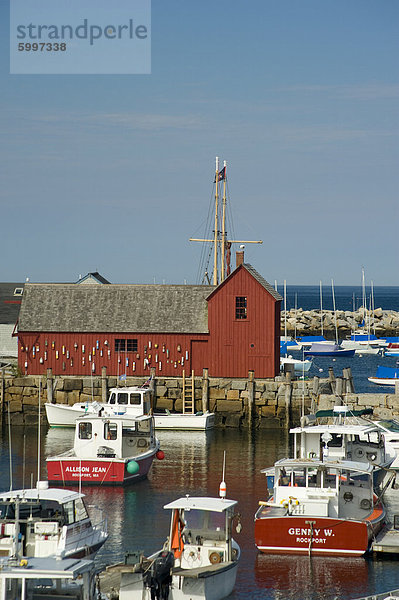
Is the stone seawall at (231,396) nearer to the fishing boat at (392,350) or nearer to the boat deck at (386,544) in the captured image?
the boat deck at (386,544)

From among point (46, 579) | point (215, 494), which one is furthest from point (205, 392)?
point (46, 579)

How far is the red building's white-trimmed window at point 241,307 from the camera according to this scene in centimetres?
5059

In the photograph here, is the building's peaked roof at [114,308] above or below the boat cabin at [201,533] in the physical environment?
above

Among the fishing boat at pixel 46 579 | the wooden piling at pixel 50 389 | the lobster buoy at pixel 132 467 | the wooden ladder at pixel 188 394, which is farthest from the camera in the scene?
the wooden piling at pixel 50 389

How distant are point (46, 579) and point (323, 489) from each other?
10589mm

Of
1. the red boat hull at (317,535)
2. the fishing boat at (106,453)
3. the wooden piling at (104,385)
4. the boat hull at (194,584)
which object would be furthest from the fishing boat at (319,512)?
the wooden piling at (104,385)

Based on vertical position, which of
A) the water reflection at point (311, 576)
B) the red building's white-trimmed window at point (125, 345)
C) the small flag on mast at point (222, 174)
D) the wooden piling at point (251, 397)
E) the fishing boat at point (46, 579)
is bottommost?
the water reflection at point (311, 576)

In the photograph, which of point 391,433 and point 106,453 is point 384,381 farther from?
point 106,453

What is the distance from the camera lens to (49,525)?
22.1m

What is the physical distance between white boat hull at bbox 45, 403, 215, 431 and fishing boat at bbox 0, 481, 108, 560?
2204cm

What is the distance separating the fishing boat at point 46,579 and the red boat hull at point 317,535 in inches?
319

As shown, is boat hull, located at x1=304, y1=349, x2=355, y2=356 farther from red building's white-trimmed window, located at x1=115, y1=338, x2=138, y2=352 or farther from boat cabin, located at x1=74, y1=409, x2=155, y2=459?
boat cabin, located at x1=74, y1=409, x2=155, y2=459

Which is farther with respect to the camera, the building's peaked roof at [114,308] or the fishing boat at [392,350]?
the fishing boat at [392,350]

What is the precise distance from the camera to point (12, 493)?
933 inches
